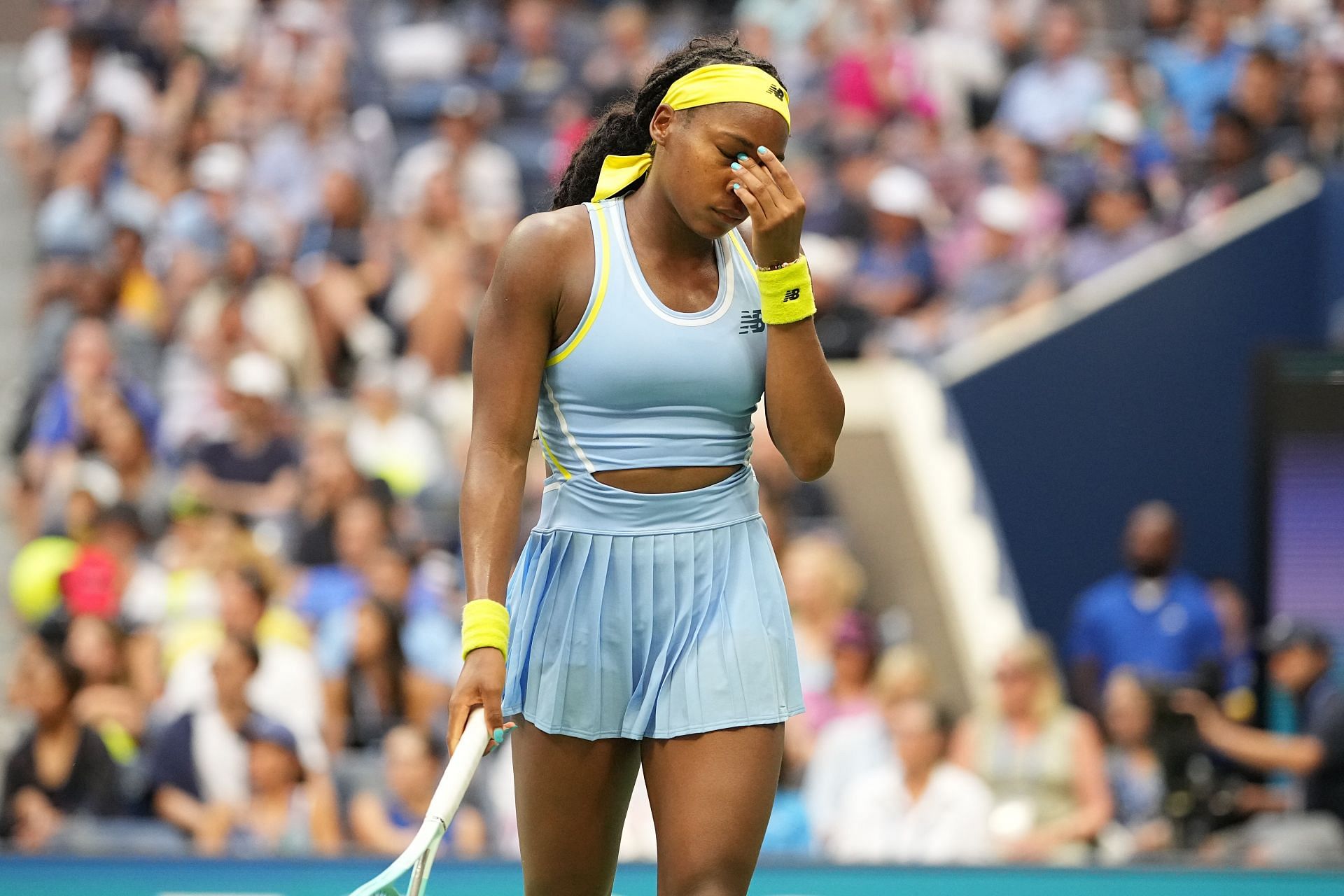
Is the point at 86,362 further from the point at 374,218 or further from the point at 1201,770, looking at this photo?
the point at 1201,770

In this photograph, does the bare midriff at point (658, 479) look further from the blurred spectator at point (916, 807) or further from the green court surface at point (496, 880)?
the blurred spectator at point (916, 807)

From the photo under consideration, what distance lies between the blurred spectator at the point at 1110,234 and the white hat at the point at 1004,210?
33 cm

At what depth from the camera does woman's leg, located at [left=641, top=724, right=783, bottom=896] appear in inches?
115

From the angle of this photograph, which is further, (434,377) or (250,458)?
(434,377)

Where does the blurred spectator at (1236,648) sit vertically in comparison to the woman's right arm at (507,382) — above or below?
below

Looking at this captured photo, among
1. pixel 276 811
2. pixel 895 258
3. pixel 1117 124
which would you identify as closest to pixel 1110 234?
pixel 1117 124

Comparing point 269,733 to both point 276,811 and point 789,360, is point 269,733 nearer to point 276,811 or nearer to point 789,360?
point 276,811

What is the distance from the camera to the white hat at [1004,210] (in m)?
9.21

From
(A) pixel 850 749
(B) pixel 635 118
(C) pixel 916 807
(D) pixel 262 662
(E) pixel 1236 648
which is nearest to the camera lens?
(B) pixel 635 118

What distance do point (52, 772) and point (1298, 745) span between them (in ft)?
14.1

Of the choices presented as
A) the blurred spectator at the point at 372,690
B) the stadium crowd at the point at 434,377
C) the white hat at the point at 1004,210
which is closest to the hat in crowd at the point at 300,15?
the stadium crowd at the point at 434,377

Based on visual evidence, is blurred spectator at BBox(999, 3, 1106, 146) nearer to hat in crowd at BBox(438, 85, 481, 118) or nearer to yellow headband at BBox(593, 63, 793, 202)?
hat in crowd at BBox(438, 85, 481, 118)

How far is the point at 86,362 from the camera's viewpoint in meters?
9.18

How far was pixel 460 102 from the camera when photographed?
421 inches
